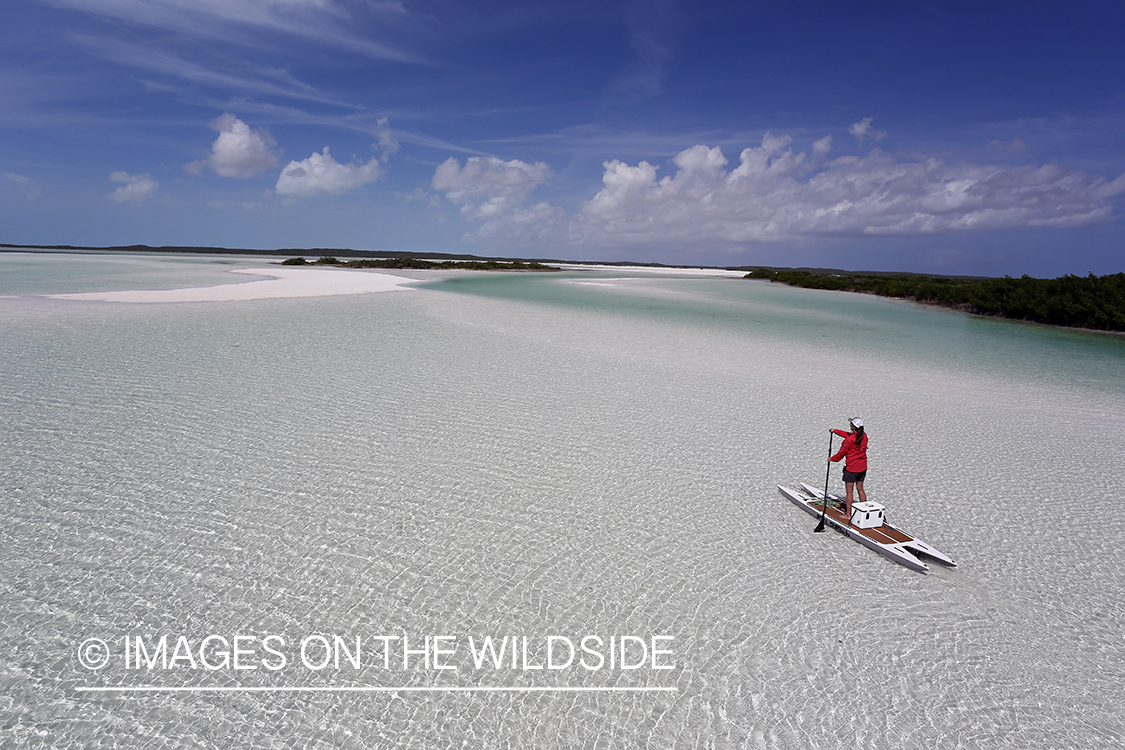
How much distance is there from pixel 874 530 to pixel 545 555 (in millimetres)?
3374

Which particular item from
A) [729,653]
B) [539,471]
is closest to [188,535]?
[539,471]

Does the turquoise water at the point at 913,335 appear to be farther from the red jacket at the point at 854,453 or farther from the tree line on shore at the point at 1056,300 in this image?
the red jacket at the point at 854,453

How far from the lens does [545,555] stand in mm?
5363

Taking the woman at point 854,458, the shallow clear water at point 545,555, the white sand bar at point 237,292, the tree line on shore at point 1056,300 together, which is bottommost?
the shallow clear water at point 545,555

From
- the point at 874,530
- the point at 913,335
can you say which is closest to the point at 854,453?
the point at 874,530

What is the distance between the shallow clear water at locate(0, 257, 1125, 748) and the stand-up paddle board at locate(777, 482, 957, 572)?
6.1 inches

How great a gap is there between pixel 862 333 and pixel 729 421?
58.2ft

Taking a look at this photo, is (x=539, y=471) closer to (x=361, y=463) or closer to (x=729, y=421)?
(x=361, y=463)

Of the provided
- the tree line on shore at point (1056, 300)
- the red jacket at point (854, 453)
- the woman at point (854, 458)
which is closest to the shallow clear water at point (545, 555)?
the woman at point (854, 458)

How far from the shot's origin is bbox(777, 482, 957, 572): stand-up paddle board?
5402 millimetres

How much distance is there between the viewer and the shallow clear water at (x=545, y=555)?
12.1 ft

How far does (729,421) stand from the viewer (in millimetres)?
9656

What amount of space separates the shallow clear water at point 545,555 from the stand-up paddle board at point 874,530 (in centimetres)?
16

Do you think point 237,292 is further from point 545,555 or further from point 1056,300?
point 1056,300
